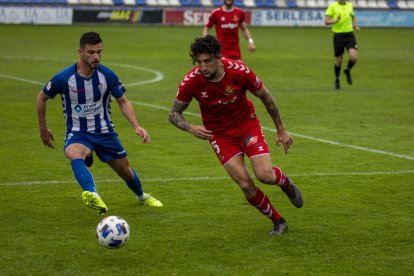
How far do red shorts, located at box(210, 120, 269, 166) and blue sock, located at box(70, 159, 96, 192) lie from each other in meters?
1.39

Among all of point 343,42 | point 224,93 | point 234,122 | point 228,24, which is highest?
point 224,93

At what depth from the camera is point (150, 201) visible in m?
11.2

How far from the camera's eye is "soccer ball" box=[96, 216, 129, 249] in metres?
8.72

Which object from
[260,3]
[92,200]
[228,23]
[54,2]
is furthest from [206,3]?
[92,200]

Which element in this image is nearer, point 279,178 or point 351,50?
point 279,178

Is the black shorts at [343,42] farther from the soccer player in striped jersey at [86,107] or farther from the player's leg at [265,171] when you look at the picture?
the player's leg at [265,171]

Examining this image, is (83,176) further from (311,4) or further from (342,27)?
(311,4)

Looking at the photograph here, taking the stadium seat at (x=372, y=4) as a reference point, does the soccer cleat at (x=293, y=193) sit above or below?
above

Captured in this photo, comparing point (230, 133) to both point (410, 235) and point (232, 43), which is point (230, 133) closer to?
point (410, 235)

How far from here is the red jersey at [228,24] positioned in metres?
22.4

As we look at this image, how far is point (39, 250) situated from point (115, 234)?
849 mm

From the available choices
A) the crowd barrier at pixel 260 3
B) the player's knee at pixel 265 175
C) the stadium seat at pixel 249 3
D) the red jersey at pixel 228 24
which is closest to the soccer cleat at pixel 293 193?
the player's knee at pixel 265 175

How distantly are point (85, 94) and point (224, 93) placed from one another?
68.6 inches

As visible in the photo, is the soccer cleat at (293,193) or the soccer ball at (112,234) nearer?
the soccer ball at (112,234)
